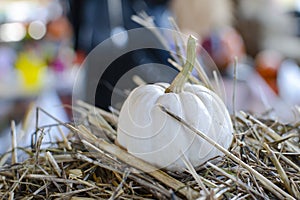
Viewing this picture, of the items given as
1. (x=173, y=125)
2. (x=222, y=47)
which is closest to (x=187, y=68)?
(x=173, y=125)

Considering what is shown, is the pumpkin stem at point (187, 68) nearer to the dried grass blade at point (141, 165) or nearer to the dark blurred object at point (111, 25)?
the dried grass blade at point (141, 165)

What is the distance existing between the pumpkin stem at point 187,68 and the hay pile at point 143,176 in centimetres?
4

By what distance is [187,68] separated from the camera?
38 cm

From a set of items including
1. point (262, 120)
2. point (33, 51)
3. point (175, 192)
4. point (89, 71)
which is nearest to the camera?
point (175, 192)

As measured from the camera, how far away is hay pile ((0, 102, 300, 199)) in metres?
0.35

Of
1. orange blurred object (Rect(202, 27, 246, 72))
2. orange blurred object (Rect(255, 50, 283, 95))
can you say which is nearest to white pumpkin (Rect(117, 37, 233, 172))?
orange blurred object (Rect(202, 27, 246, 72))

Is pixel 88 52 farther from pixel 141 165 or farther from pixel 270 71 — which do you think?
pixel 141 165

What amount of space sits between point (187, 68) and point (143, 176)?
91 mm

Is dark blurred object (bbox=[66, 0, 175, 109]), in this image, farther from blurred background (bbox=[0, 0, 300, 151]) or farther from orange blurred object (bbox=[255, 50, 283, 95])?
orange blurred object (bbox=[255, 50, 283, 95])

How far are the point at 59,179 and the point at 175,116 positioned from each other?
101 mm

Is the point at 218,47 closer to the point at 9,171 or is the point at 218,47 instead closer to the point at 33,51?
the point at 33,51

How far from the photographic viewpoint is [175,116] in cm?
37

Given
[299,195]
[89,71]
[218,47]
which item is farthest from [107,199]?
[218,47]

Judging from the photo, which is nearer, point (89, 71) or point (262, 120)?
point (262, 120)
